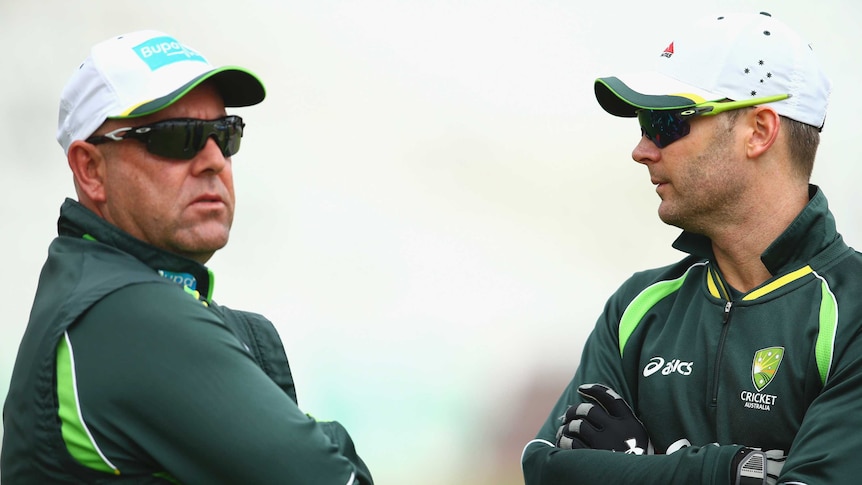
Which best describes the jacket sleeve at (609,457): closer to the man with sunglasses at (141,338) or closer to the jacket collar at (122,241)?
the man with sunglasses at (141,338)

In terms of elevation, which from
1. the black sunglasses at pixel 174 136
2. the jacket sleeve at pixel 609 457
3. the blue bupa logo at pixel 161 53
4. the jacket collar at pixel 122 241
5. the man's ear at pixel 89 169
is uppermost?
the blue bupa logo at pixel 161 53

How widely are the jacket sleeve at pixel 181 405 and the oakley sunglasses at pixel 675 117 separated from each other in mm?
1293

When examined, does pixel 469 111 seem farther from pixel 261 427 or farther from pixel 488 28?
pixel 261 427

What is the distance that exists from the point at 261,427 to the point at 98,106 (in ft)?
2.73

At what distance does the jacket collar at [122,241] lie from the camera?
2.30 m

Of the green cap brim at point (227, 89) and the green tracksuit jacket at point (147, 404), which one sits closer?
the green tracksuit jacket at point (147, 404)

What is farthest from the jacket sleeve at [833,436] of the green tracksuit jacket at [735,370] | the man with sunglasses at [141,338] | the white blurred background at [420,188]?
the white blurred background at [420,188]

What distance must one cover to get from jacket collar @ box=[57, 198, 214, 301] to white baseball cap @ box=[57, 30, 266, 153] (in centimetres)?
18

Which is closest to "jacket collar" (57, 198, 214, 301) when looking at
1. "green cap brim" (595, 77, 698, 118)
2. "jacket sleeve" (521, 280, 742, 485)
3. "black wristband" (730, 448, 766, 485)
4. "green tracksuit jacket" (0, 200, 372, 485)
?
"green tracksuit jacket" (0, 200, 372, 485)

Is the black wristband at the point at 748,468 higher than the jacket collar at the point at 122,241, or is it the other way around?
the jacket collar at the point at 122,241

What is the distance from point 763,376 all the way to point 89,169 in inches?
64.3

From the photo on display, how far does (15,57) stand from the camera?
573 centimetres

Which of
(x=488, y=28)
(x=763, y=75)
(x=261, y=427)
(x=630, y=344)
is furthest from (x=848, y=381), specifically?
(x=488, y=28)

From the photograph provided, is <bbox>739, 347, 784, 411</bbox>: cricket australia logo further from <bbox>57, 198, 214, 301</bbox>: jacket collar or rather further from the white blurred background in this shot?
the white blurred background
